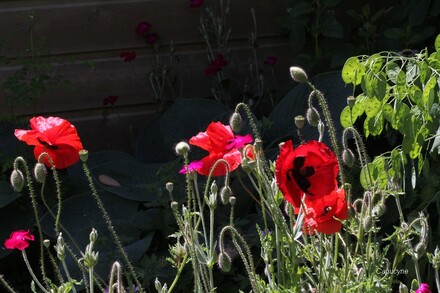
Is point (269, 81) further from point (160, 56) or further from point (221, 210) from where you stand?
point (221, 210)

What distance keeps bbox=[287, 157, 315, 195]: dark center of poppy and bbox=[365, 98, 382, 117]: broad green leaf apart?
485 mm

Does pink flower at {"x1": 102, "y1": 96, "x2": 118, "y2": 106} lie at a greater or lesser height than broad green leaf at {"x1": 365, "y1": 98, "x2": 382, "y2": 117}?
greater

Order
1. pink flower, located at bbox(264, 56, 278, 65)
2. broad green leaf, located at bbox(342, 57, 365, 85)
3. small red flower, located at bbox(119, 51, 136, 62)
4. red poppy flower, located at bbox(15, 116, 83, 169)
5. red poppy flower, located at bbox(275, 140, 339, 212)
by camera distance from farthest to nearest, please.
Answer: pink flower, located at bbox(264, 56, 278, 65) → small red flower, located at bbox(119, 51, 136, 62) → broad green leaf, located at bbox(342, 57, 365, 85) → red poppy flower, located at bbox(15, 116, 83, 169) → red poppy flower, located at bbox(275, 140, 339, 212)

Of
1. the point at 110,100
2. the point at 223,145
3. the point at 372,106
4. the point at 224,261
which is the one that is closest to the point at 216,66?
the point at 110,100

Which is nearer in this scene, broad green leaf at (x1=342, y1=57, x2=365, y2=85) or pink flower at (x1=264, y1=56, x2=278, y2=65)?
broad green leaf at (x1=342, y1=57, x2=365, y2=85)

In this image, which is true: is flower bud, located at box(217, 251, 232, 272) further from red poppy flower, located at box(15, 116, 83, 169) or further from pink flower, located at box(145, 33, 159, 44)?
pink flower, located at box(145, 33, 159, 44)

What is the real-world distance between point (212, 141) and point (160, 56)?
2.16 m

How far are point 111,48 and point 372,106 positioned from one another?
1989 mm

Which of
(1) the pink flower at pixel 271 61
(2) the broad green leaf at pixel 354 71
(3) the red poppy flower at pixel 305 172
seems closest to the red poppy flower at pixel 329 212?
(3) the red poppy flower at pixel 305 172

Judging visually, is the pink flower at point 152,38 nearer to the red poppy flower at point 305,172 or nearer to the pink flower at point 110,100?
the pink flower at point 110,100

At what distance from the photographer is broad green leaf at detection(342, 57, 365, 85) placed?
6.06 ft

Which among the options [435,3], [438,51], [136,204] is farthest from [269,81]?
[438,51]

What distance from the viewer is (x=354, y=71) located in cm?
187

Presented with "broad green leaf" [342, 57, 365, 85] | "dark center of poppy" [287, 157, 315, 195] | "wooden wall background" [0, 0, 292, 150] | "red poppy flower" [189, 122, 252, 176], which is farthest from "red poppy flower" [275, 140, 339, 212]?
"wooden wall background" [0, 0, 292, 150]
